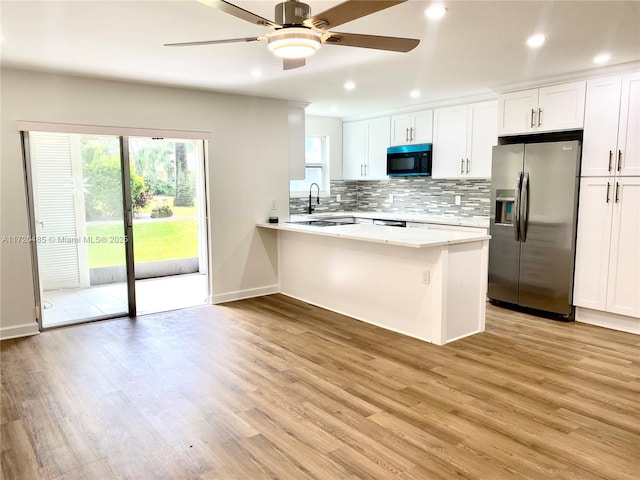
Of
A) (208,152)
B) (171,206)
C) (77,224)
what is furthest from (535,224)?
(77,224)

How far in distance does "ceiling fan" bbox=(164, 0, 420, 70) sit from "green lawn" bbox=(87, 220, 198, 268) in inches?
130

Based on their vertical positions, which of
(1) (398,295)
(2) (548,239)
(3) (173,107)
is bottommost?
(1) (398,295)

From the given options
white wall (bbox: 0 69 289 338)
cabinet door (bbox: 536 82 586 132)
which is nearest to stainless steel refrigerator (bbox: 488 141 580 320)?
cabinet door (bbox: 536 82 586 132)

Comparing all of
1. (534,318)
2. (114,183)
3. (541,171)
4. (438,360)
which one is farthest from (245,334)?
(541,171)

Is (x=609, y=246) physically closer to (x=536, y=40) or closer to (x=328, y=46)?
(x=536, y=40)

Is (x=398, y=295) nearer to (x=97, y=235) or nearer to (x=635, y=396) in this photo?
(x=635, y=396)

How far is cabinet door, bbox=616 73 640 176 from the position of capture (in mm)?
4023

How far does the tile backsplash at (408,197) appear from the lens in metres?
5.91

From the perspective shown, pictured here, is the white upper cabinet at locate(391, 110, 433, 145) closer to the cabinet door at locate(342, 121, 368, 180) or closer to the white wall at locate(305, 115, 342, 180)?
the cabinet door at locate(342, 121, 368, 180)

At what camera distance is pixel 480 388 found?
121 inches

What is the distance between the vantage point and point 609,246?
14.0 ft

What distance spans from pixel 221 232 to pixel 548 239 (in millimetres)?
3590

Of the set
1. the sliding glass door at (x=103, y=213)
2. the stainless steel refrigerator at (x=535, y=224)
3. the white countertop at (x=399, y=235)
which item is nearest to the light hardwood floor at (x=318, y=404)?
the stainless steel refrigerator at (x=535, y=224)

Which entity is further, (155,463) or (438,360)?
(438,360)
